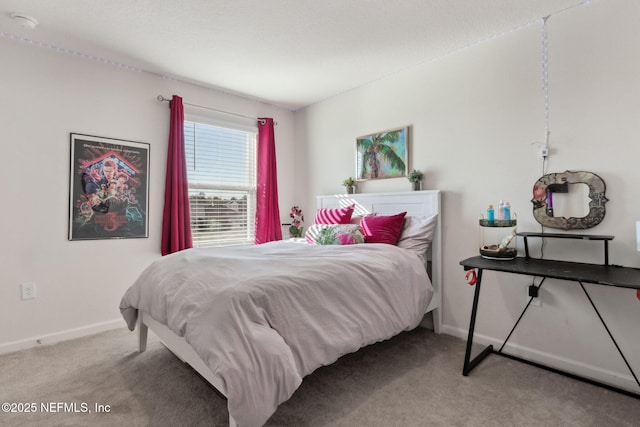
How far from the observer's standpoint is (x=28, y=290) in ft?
8.32

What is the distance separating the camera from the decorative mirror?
200 centimetres

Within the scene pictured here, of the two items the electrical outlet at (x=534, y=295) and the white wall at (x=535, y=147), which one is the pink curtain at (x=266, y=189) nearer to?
the white wall at (x=535, y=147)

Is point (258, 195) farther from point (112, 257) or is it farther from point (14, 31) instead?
point (14, 31)

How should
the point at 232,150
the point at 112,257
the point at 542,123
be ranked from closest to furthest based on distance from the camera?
the point at 542,123 → the point at 112,257 → the point at 232,150

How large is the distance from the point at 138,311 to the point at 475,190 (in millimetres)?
2686

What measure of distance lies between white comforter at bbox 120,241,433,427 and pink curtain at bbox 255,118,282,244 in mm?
1467

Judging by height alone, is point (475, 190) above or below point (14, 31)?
below

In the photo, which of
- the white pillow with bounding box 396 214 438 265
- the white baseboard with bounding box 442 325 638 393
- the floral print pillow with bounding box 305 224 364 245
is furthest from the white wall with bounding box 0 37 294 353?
the white baseboard with bounding box 442 325 638 393

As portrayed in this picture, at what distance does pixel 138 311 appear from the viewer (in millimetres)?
2275

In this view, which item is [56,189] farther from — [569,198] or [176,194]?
[569,198]

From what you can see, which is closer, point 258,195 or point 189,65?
point 189,65

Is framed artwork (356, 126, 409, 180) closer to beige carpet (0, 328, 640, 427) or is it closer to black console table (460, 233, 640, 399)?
black console table (460, 233, 640, 399)

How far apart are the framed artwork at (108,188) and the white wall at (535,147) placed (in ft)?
8.01

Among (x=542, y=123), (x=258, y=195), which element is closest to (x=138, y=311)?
(x=258, y=195)
